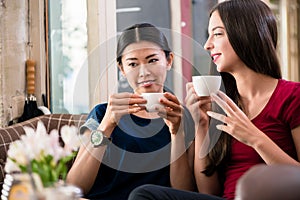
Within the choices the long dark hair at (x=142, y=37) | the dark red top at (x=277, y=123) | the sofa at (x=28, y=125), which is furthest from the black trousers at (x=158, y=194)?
the sofa at (x=28, y=125)

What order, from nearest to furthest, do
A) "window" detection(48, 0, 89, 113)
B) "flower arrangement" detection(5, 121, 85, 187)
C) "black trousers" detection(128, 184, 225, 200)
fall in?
1. "flower arrangement" detection(5, 121, 85, 187)
2. "black trousers" detection(128, 184, 225, 200)
3. "window" detection(48, 0, 89, 113)

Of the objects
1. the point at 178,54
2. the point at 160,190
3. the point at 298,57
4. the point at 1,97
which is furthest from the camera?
the point at 298,57

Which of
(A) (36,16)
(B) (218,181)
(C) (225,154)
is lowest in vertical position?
(B) (218,181)

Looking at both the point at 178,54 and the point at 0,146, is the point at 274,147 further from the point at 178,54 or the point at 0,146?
the point at 178,54

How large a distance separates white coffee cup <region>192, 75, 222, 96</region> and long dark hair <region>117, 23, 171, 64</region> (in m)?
0.38

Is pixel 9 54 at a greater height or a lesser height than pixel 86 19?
lesser

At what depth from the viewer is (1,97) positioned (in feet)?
8.76

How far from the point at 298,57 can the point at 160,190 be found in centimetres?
302

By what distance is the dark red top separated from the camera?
1638mm

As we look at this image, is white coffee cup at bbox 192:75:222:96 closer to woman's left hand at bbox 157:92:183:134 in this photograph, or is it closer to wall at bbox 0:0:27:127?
woman's left hand at bbox 157:92:183:134

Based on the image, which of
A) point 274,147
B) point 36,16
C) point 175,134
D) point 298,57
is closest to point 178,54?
point 36,16

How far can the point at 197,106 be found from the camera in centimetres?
173

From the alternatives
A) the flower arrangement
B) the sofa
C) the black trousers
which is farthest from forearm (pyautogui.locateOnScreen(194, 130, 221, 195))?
the flower arrangement

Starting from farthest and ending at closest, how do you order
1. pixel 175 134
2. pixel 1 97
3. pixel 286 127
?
pixel 1 97
pixel 175 134
pixel 286 127
